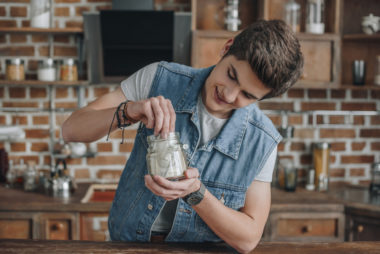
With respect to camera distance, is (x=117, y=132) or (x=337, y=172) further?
(x=337, y=172)

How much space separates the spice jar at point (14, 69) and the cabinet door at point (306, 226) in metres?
1.73

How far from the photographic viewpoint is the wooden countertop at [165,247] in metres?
1.03

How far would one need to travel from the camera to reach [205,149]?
1104 mm

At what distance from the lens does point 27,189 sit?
7.56 ft

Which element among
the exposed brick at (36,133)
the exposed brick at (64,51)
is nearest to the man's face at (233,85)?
the exposed brick at (64,51)

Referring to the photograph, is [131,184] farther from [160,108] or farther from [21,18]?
[21,18]

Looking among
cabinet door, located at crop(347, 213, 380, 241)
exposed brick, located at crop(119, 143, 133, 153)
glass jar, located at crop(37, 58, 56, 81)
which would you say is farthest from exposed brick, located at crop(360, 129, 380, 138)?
glass jar, located at crop(37, 58, 56, 81)

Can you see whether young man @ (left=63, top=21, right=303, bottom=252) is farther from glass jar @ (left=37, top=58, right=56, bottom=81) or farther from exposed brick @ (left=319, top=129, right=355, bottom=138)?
exposed brick @ (left=319, top=129, right=355, bottom=138)

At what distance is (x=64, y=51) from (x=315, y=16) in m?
1.65

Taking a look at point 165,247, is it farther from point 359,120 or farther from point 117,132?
point 359,120

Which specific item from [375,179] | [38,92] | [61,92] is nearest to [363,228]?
[375,179]

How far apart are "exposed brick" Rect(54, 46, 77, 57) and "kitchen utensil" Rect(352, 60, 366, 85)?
1818mm

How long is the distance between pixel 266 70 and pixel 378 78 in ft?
5.94

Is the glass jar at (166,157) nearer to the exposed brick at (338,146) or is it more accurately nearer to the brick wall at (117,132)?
the brick wall at (117,132)
